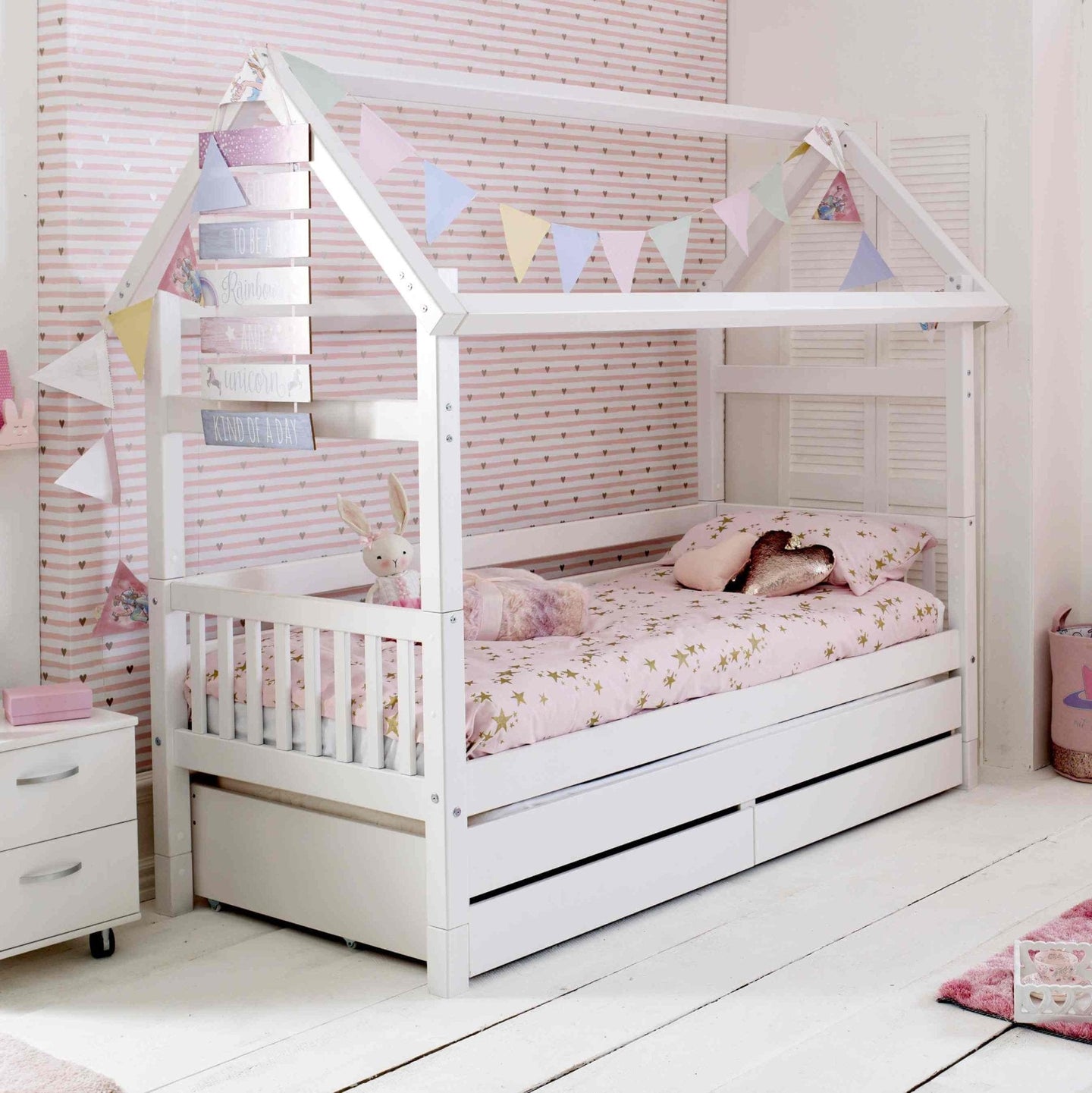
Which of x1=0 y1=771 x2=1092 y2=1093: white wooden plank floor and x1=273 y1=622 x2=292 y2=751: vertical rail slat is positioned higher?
x1=273 y1=622 x2=292 y2=751: vertical rail slat

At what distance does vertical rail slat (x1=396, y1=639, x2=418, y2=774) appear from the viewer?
259 centimetres

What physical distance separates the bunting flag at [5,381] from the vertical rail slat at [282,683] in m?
0.66

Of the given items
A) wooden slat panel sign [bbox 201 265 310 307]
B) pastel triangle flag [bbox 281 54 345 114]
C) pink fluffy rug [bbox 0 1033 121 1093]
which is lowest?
pink fluffy rug [bbox 0 1033 121 1093]

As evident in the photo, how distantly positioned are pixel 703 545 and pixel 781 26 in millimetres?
1528

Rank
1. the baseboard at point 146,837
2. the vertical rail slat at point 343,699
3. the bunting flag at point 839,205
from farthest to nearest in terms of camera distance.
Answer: the bunting flag at point 839,205 → the baseboard at point 146,837 → the vertical rail slat at point 343,699

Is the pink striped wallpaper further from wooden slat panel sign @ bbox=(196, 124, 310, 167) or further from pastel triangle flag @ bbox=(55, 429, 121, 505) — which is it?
wooden slat panel sign @ bbox=(196, 124, 310, 167)

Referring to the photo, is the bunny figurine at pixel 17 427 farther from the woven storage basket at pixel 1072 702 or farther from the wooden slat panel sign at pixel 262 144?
the woven storage basket at pixel 1072 702

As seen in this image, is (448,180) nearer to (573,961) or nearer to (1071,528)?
(573,961)

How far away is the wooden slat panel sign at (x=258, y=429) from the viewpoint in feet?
8.73

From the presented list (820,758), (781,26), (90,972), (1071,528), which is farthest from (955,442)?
(90,972)

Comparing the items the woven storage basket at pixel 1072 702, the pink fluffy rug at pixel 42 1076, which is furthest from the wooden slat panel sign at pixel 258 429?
the woven storage basket at pixel 1072 702

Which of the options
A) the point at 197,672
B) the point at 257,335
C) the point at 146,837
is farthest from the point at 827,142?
the point at 146,837

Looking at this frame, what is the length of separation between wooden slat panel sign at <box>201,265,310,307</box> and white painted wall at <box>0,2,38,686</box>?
387 millimetres

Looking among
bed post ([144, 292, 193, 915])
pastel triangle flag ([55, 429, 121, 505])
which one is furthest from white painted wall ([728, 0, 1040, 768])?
pastel triangle flag ([55, 429, 121, 505])
